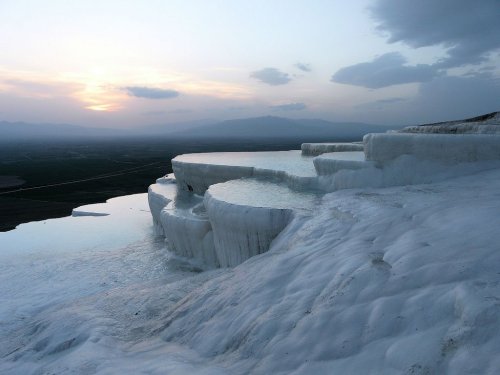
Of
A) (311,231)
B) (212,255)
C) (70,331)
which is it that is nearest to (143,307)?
(70,331)

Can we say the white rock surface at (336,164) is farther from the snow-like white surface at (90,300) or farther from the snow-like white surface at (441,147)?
the snow-like white surface at (90,300)

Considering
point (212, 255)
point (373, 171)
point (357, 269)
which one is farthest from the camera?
point (212, 255)

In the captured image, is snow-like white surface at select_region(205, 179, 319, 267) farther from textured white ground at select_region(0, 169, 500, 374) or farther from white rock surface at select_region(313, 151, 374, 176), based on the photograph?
white rock surface at select_region(313, 151, 374, 176)

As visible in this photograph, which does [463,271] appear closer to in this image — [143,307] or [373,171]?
[143,307]

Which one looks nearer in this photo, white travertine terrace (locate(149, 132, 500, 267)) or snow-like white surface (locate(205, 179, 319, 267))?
snow-like white surface (locate(205, 179, 319, 267))

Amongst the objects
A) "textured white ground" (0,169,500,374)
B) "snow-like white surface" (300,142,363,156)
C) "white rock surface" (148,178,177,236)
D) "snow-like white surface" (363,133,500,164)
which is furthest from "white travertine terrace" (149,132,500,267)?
"snow-like white surface" (300,142,363,156)

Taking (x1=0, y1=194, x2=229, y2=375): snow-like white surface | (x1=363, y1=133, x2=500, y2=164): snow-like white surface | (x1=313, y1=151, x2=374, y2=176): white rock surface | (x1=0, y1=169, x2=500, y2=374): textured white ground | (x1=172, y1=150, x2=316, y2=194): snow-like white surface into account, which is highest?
(x1=363, y1=133, x2=500, y2=164): snow-like white surface
